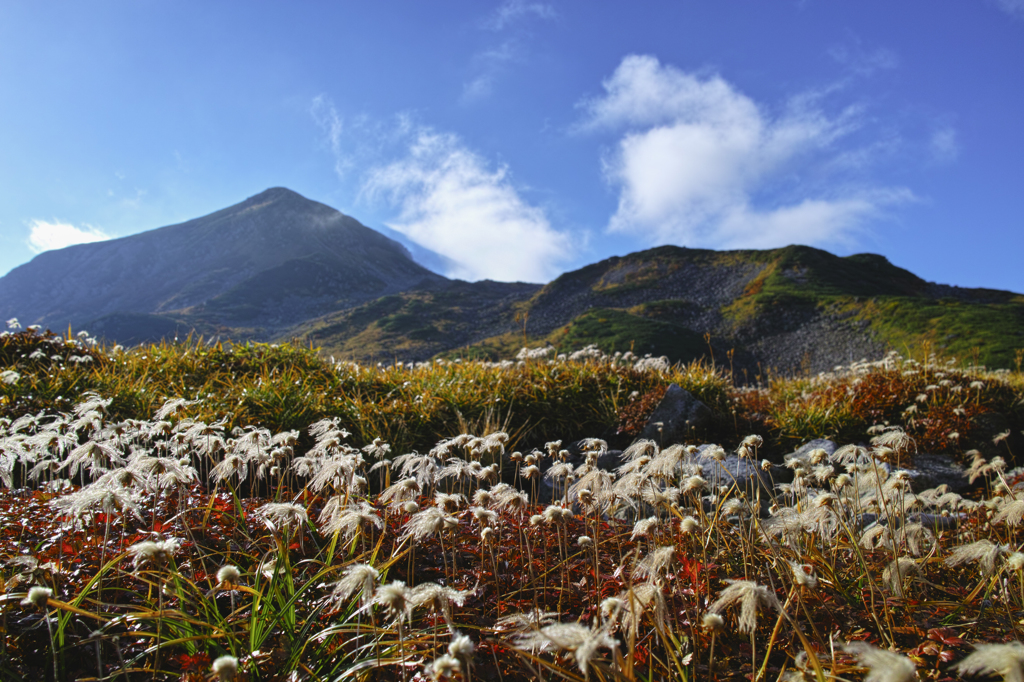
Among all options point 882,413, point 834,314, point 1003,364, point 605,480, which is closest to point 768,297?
point 834,314

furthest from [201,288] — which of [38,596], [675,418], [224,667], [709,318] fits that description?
[224,667]

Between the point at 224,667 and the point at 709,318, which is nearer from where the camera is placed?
the point at 224,667

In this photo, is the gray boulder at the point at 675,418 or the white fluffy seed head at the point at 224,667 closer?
the white fluffy seed head at the point at 224,667

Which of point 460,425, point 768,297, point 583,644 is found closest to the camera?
point 583,644

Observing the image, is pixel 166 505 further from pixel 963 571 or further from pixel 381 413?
pixel 963 571

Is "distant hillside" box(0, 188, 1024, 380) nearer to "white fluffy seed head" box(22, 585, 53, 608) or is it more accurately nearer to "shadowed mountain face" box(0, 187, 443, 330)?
"white fluffy seed head" box(22, 585, 53, 608)

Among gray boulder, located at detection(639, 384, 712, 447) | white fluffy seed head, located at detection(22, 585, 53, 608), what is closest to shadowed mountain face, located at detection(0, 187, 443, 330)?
gray boulder, located at detection(639, 384, 712, 447)

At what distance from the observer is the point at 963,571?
10.0 ft

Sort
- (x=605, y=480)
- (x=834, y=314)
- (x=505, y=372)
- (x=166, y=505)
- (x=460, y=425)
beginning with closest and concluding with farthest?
1. (x=605, y=480)
2. (x=166, y=505)
3. (x=460, y=425)
4. (x=505, y=372)
5. (x=834, y=314)

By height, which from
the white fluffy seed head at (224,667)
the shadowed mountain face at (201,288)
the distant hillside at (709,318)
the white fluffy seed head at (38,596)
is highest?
the shadowed mountain face at (201,288)

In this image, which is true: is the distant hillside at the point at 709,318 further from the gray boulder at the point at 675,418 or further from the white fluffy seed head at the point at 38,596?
the white fluffy seed head at the point at 38,596

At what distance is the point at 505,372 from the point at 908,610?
7.89m

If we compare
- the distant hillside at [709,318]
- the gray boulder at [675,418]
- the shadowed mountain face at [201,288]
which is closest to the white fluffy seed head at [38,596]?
the gray boulder at [675,418]

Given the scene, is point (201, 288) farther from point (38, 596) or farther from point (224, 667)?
point (224, 667)
